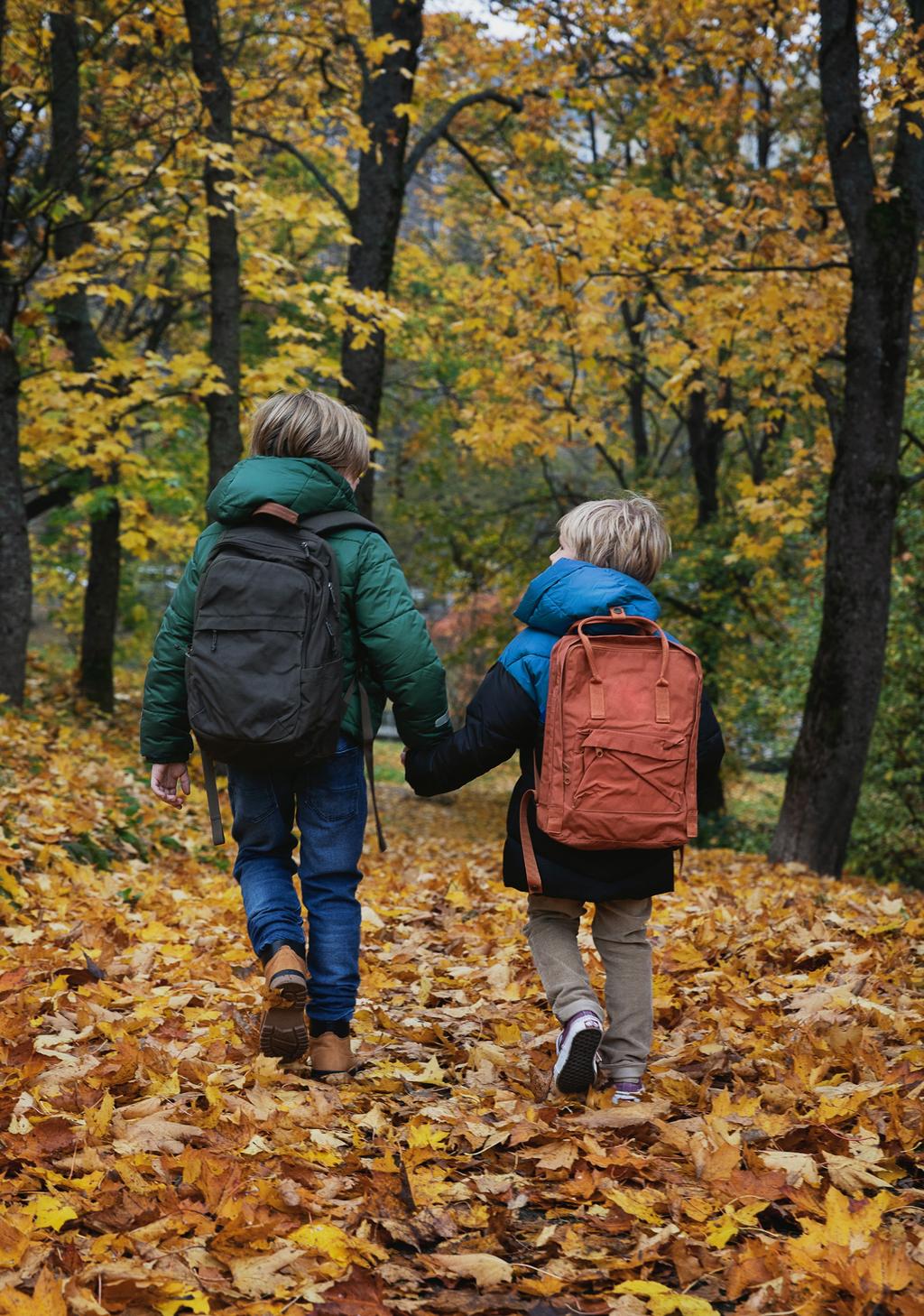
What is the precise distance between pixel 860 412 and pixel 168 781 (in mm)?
6543

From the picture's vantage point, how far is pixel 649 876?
3197 mm

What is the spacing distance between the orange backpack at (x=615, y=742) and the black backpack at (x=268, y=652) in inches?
24.1

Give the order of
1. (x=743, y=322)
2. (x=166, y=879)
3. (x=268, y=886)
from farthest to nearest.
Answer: (x=743, y=322) → (x=166, y=879) → (x=268, y=886)

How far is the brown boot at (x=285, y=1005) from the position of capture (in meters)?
3.23

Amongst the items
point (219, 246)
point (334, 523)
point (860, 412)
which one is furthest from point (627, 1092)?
point (219, 246)

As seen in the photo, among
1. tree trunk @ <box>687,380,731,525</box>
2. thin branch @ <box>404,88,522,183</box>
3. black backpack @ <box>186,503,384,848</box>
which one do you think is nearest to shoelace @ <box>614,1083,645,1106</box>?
black backpack @ <box>186,503,384,848</box>

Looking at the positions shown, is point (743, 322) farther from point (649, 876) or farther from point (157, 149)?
point (649, 876)

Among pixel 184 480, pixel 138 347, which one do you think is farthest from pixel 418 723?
pixel 138 347

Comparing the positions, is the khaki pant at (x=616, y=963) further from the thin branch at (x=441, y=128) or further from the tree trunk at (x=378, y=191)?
the thin branch at (x=441, y=128)

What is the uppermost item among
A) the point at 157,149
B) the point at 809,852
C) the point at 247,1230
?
the point at 157,149

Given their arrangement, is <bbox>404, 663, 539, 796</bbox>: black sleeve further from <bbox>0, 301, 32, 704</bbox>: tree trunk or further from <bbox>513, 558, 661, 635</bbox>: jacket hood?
<bbox>0, 301, 32, 704</bbox>: tree trunk

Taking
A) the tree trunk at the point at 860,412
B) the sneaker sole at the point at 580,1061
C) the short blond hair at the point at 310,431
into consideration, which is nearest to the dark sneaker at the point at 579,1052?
the sneaker sole at the point at 580,1061

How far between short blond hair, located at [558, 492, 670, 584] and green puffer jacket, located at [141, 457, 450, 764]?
50 cm

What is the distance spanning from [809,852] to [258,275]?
6.71 m
